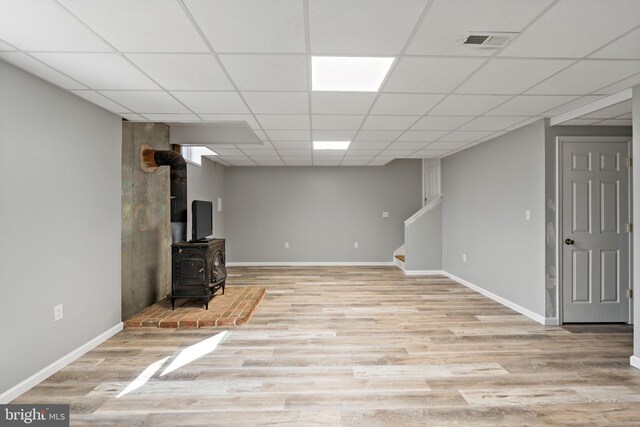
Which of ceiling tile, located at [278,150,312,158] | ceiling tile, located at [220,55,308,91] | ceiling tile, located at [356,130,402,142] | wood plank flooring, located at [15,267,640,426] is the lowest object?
wood plank flooring, located at [15,267,640,426]

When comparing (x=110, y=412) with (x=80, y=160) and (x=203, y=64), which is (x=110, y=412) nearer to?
(x=80, y=160)

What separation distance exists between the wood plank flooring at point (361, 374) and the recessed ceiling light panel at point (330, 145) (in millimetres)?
Result: 2399

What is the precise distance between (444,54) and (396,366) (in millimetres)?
2342

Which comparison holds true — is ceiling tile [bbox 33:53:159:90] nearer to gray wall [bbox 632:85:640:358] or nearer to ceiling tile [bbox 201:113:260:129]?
ceiling tile [bbox 201:113:260:129]

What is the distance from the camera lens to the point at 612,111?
321cm

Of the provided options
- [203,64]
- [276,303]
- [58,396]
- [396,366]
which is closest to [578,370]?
[396,366]

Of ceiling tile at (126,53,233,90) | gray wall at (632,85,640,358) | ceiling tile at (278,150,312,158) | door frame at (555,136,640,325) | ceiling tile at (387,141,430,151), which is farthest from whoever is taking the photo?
ceiling tile at (278,150,312,158)

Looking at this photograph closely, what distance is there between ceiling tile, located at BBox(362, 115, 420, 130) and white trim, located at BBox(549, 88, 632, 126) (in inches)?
59.1

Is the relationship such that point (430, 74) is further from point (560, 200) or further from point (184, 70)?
point (560, 200)

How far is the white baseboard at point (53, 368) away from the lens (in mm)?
2201

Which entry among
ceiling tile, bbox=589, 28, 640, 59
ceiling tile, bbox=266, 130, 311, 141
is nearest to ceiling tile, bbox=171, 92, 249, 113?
ceiling tile, bbox=266, 130, 311, 141

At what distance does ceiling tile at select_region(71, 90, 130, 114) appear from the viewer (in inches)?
110

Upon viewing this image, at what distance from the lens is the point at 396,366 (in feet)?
8.93

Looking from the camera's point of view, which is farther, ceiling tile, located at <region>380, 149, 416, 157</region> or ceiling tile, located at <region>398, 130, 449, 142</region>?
ceiling tile, located at <region>380, 149, 416, 157</region>
